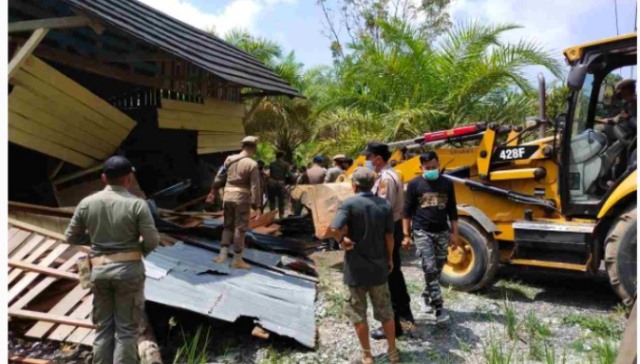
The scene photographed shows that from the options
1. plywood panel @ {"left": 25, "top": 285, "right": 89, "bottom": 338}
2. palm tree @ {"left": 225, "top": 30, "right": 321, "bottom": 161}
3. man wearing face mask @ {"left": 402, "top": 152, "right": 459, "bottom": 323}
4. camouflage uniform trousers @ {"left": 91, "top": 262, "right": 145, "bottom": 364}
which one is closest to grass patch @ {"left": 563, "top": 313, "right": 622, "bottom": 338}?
man wearing face mask @ {"left": 402, "top": 152, "right": 459, "bottom": 323}

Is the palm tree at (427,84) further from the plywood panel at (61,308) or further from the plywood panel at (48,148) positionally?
the plywood panel at (61,308)

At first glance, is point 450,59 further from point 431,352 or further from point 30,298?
point 30,298

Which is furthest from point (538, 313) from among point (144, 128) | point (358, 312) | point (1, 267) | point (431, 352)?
point (144, 128)

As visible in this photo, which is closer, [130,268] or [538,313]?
[130,268]

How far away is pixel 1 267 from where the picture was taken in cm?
375

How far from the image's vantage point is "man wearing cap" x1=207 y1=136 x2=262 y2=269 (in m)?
6.71

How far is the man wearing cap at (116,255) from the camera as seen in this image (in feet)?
13.4

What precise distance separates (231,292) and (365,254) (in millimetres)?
1900

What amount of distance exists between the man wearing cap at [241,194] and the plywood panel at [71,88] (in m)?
2.88

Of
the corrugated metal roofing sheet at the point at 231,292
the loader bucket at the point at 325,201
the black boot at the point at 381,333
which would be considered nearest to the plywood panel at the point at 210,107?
the loader bucket at the point at 325,201

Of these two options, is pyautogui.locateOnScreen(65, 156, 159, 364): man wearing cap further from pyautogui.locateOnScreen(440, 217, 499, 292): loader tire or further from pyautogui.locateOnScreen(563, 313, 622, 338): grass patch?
pyautogui.locateOnScreen(563, 313, 622, 338): grass patch

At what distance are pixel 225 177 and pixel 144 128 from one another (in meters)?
3.69

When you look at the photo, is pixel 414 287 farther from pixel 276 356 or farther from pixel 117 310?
pixel 117 310

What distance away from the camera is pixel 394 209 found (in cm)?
537
